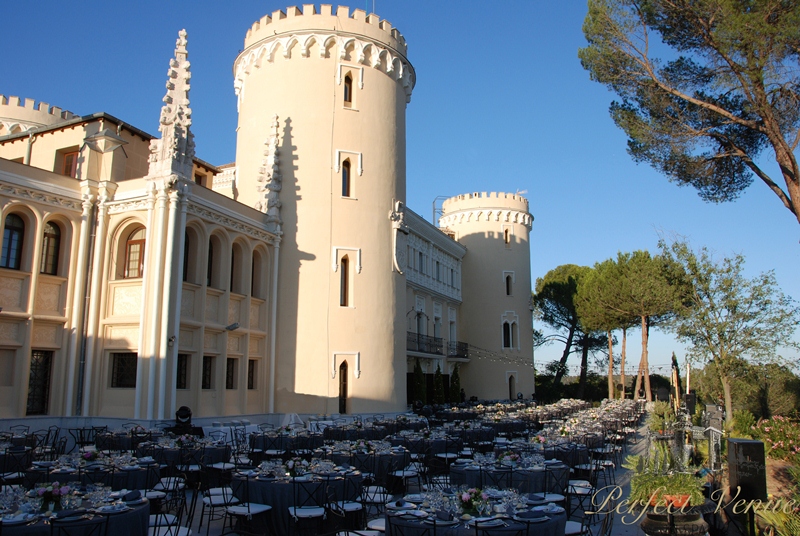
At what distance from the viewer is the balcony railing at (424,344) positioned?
107ft

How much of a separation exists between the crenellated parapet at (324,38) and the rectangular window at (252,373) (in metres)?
10.8

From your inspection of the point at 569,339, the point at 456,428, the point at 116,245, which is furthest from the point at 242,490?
the point at 569,339

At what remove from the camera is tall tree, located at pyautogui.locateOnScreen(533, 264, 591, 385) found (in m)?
53.6

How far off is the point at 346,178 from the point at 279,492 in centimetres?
1639

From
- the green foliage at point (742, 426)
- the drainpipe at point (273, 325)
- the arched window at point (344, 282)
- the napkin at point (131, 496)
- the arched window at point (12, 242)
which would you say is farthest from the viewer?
the arched window at point (344, 282)

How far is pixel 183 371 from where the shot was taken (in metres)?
17.6

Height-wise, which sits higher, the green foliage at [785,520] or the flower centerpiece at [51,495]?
the flower centerpiece at [51,495]

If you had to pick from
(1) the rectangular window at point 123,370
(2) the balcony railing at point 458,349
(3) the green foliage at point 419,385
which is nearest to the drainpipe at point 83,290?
(1) the rectangular window at point 123,370

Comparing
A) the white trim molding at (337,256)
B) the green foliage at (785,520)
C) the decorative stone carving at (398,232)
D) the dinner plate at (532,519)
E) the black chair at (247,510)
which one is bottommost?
the black chair at (247,510)

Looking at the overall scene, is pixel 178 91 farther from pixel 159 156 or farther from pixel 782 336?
pixel 782 336

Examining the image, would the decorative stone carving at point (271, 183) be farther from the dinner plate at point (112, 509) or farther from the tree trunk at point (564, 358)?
the tree trunk at point (564, 358)

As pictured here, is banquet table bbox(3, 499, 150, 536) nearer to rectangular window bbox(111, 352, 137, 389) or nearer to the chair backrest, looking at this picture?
the chair backrest

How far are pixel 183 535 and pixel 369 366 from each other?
51.3ft

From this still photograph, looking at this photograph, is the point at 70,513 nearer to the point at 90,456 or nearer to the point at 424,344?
the point at 90,456
